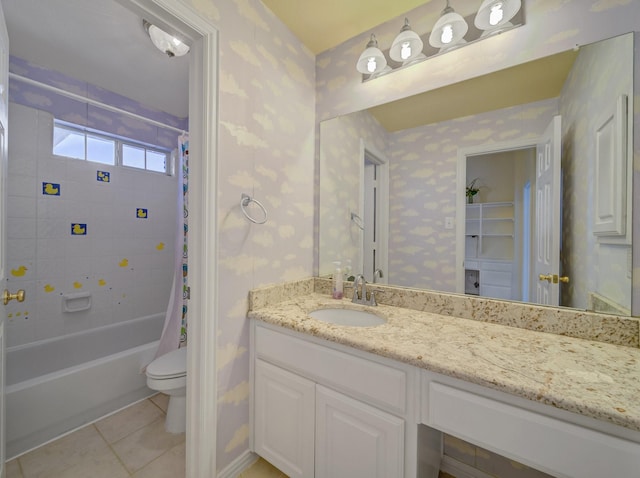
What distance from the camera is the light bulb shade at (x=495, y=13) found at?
1.09m

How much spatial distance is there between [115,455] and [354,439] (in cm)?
139

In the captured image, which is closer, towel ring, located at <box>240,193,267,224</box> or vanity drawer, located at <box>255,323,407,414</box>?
vanity drawer, located at <box>255,323,407,414</box>

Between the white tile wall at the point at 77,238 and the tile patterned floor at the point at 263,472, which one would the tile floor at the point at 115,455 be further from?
the white tile wall at the point at 77,238

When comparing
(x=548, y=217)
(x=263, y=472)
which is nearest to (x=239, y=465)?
A: (x=263, y=472)

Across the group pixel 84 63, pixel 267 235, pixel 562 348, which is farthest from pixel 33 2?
pixel 562 348

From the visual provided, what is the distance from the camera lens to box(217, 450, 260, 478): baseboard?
123 centimetres

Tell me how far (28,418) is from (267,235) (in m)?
1.65

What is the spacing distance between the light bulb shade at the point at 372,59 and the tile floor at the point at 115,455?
214 cm

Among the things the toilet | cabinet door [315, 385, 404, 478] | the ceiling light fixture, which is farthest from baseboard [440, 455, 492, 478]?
the ceiling light fixture

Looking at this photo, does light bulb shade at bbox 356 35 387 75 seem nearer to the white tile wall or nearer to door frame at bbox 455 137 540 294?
door frame at bbox 455 137 540 294

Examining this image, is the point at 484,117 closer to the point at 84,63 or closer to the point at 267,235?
the point at 267,235

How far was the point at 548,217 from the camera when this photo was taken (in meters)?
1.10

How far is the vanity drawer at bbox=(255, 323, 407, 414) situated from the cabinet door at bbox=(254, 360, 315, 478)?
0.06 m

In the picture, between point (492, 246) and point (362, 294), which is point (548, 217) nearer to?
point (492, 246)
